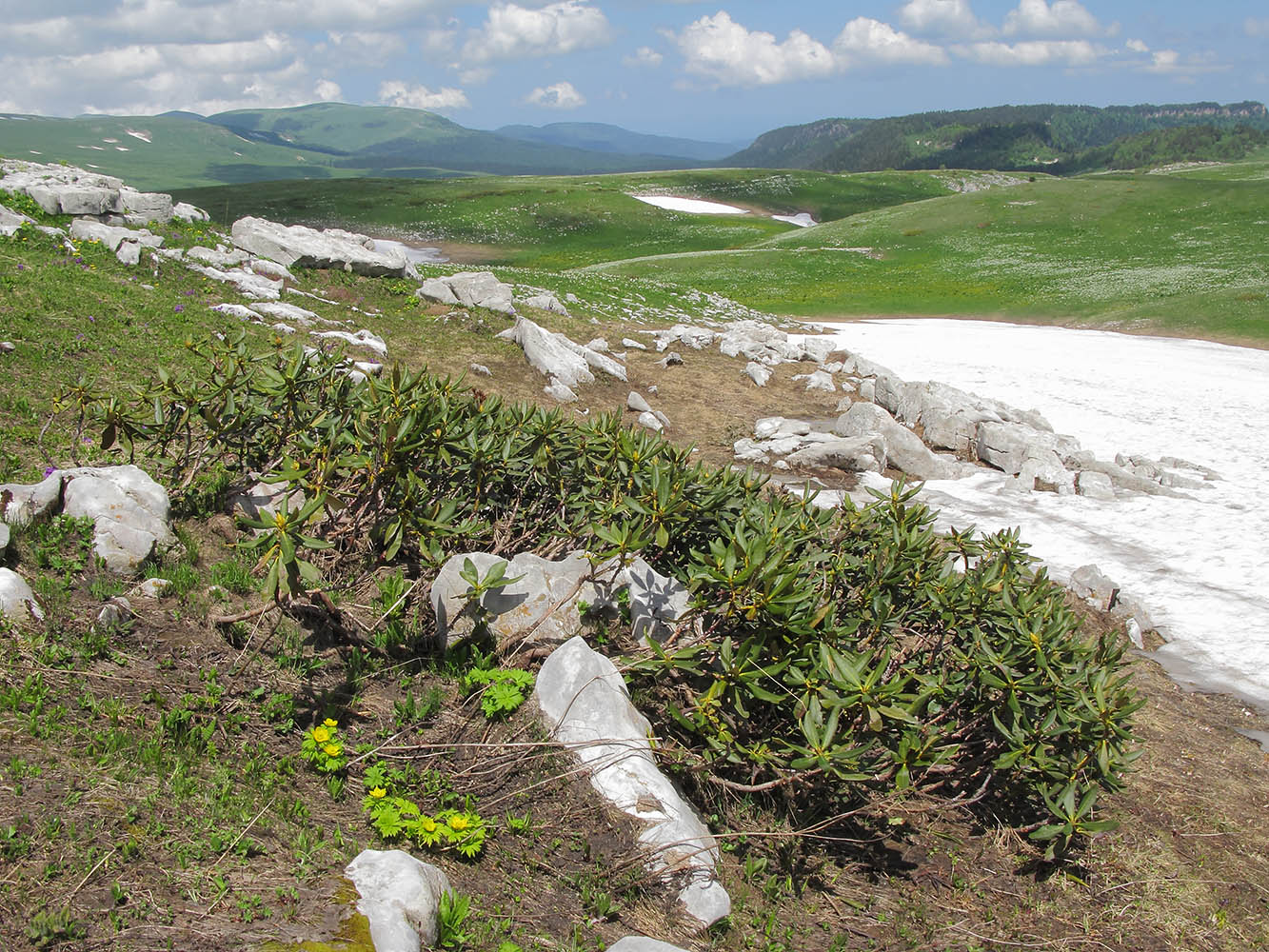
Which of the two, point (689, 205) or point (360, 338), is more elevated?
point (689, 205)

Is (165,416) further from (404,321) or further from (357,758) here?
(404,321)

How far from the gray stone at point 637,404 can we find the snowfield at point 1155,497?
6285 millimetres

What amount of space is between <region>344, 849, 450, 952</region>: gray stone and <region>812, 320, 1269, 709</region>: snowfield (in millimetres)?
9678

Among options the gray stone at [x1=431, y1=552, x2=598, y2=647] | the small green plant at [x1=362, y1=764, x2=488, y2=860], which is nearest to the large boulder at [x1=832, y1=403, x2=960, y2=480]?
the gray stone at [x1=431, y1=552, x2=598, y2=647]

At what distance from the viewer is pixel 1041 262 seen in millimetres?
53094

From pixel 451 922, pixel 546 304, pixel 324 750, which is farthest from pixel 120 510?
pixel 546 304

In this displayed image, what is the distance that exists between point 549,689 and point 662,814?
3.85 feet

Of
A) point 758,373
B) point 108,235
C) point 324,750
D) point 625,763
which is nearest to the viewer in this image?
point 324,750

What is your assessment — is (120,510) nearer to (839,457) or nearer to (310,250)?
(839,457)

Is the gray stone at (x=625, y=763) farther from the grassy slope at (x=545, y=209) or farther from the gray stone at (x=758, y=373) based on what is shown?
the grassy slope at (x=545, y=209)

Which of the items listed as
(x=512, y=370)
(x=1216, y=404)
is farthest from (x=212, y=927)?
(x=1216, y=404)

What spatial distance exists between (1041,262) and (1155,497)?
43.6 metres

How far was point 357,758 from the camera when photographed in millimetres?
5043

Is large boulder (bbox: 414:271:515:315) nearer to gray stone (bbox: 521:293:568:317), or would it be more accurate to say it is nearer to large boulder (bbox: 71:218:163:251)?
gray stone (bbox: 521:293:568:317)
